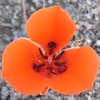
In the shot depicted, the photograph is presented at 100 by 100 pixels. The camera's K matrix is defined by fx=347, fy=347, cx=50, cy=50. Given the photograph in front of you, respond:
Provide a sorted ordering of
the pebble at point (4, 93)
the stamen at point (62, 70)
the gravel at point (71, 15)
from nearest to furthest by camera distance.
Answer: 1. the stamen at point (62, 70)
2. the pebble at point (4, 93)
3. the gravel at point (71, 15)

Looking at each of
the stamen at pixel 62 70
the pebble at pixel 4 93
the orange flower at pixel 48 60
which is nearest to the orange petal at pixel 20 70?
the orange flower at pixel 48 60

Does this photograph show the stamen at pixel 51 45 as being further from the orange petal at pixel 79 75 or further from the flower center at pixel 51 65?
the orange petal at pixel 79 75

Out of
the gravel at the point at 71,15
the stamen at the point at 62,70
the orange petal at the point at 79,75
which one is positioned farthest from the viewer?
the gravel at the point at 71,15

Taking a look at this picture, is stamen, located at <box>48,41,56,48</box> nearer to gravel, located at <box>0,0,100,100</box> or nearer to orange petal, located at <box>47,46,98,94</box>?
orange petal, located at <box>47,46,98,94</box>

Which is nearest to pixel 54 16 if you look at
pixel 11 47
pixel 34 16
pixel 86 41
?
pixel 34 16

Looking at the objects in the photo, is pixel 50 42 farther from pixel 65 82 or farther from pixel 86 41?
pixel 86 41

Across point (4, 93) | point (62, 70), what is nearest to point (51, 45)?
point (62, 70)
